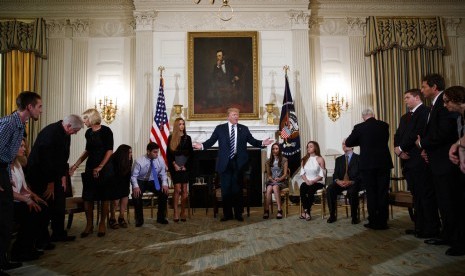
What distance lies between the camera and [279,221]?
19.8ft

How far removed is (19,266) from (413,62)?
359 inches

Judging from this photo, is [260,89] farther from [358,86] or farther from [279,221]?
[279,221]

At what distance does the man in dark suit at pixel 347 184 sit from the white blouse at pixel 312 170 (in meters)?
0.25

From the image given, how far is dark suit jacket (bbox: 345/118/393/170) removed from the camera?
5094 mm

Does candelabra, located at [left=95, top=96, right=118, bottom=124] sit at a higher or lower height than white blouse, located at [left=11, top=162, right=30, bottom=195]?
higher

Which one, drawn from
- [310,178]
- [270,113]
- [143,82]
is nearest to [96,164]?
[310,178]

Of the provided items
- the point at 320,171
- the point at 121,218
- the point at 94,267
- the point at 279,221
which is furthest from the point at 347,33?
the point at 94,267

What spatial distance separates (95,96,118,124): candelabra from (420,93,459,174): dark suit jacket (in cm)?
717

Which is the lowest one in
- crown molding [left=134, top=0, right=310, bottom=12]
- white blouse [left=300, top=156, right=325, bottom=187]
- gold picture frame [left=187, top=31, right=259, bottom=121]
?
white blouse [left=300, top=156, right=325, bottom=187]

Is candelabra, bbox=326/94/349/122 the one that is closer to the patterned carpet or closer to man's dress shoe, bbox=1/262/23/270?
the patterned carpet

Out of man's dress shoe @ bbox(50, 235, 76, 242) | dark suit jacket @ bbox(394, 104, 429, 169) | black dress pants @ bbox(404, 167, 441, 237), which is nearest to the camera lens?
black dress pants @ bbox(404, 167, 441, 237)

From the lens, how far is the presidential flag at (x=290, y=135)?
8633mm

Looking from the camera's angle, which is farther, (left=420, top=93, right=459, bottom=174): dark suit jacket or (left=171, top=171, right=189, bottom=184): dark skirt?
(left=171, top=171, right=189, bottom=184): dark skirt

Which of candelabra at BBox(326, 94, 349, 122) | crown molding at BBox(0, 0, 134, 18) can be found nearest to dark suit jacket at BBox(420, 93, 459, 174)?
candelabra at BBox(326, 94, 349, 122)
